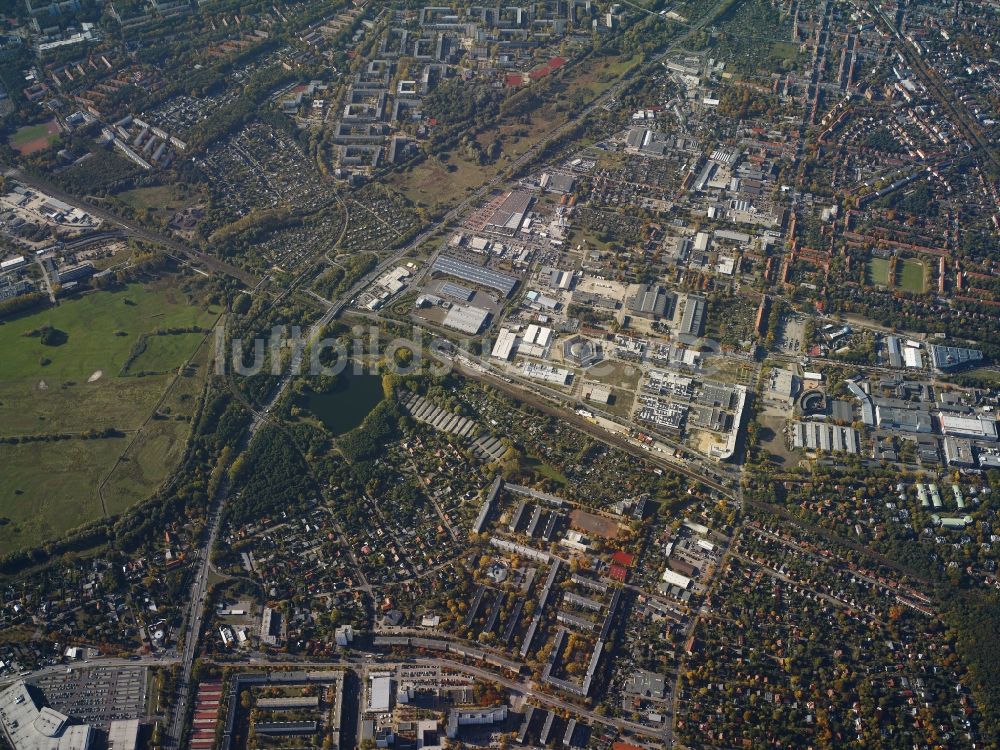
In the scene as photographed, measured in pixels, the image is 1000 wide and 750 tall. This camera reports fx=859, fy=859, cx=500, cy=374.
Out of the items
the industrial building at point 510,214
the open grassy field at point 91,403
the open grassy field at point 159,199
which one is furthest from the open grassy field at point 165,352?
the industrial building at point 510,214

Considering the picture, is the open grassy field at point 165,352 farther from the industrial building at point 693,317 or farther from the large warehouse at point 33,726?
the industrial building at point 693,317

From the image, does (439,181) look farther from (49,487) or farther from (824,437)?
(49,487)

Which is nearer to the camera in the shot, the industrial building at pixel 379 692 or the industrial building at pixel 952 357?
the industrial building at pixel 379 692

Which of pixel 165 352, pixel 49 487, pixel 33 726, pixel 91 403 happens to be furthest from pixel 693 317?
pixel 33 726

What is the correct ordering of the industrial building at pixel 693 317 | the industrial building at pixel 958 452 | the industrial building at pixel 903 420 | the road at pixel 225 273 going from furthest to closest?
the industrial building at pixel 693 317 → the industrial building at pixel 903 420 → the industrial building at pixel 958 452 → the road at pixel 225 273

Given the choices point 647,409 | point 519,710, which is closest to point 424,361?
point 647,409

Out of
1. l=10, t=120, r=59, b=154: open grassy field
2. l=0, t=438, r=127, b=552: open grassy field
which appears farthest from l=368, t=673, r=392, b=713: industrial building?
l=10, t=120, r=59, b=154: open grassy field

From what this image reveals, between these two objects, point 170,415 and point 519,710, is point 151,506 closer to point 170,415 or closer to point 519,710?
point 170,415
